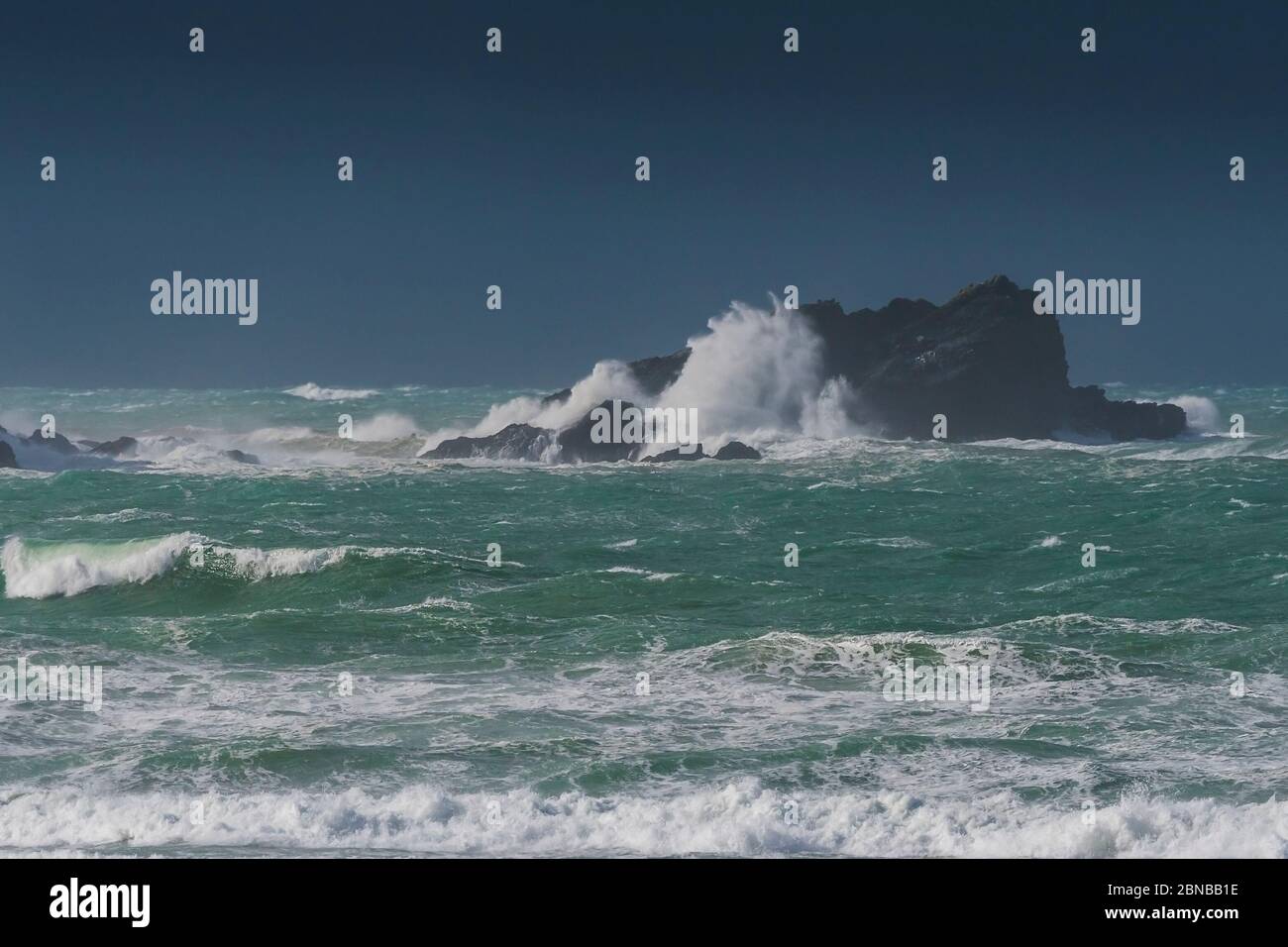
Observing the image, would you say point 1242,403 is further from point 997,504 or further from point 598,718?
point 598,718

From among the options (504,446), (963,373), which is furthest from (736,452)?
(963,373)

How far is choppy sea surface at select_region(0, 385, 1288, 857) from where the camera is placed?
14773 mm

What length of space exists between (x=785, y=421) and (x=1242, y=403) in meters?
39.2

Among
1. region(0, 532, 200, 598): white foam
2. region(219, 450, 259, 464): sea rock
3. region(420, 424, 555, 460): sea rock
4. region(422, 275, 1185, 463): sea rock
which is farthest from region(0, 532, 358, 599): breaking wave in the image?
region(422, 275, 1185, 463): sea rock

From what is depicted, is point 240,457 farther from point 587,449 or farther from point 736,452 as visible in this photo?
point 736,452

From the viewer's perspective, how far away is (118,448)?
65375mm

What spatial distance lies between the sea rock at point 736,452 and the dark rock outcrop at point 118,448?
2773cm

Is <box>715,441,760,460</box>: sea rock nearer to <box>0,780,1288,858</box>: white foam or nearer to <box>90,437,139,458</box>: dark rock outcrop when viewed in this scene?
<box>90,437,139,458</box>: dark rock outcrop

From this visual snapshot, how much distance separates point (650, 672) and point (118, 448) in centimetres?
5074

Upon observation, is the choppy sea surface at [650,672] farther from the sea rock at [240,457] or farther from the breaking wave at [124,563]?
the sea rock at [240,457]

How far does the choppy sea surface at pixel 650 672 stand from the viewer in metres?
14.8

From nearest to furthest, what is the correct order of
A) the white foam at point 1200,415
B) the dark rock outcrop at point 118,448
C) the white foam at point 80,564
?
the white foam at point 80,564 → the dark rock outcrop at point 118,448 → the white foam at point 1200,415

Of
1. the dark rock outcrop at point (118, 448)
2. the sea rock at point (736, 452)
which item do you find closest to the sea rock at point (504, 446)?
the sea rock at point (736, 452)
